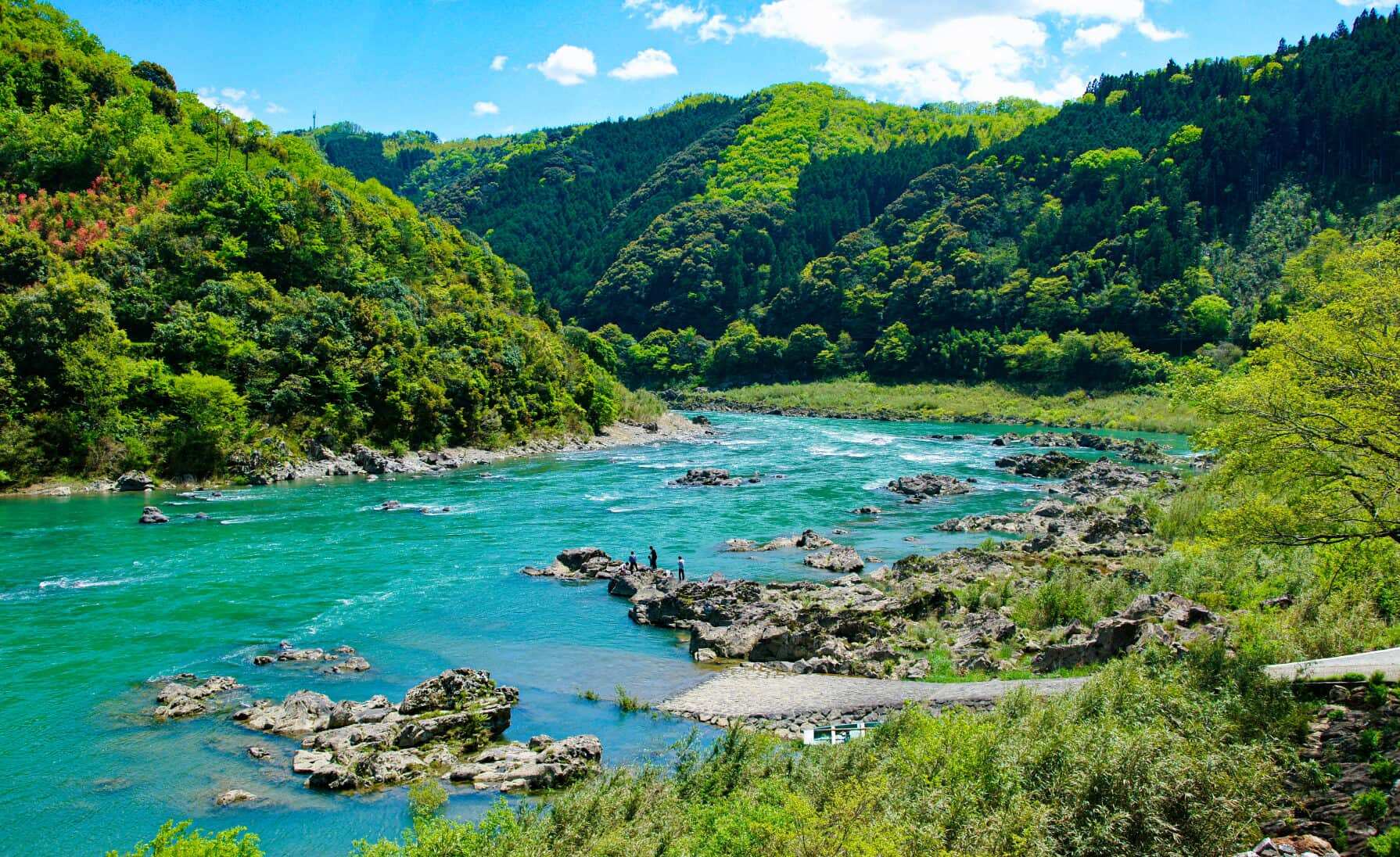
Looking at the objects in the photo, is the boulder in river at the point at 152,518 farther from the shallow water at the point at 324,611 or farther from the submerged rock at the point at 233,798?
the submerged rock at the point at 233,798

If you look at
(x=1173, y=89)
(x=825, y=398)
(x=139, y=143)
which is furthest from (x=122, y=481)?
(x=1173, y=89)

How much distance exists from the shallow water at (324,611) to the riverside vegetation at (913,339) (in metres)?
3.41

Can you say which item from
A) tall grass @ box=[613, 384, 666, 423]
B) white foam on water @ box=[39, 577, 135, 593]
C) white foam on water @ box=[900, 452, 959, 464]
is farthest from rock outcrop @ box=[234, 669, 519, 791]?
tall grass @ box=[613, 384, 666, 423]

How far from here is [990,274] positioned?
5177 inches

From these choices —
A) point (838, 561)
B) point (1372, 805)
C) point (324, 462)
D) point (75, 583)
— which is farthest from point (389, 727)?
point (324, 462)

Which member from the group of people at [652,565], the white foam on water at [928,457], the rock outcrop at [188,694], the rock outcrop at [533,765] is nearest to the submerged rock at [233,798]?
the rock outcrop at [533,765]

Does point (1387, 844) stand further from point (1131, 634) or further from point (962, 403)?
point (962, 403)

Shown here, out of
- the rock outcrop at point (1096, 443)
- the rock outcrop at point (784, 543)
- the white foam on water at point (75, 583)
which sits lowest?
the rock outcrop at point (1096, 443)

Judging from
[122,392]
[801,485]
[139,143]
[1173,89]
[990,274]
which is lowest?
[801,485]

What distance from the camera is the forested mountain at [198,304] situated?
51.1 m

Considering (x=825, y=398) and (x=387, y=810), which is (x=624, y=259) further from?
(x=387, y=810)

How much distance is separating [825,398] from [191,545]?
91.9 metres

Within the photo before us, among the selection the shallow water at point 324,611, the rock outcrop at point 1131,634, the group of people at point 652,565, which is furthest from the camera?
the group of people at point 652,565

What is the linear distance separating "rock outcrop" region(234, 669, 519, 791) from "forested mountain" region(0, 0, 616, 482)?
4004 cm
